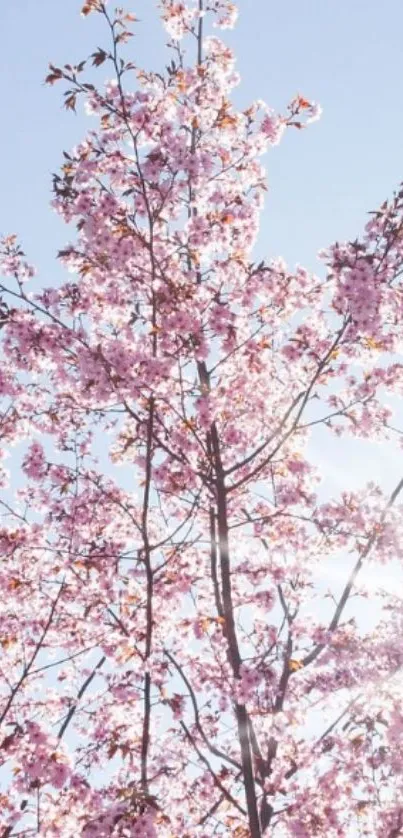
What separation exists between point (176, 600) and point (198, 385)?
281 cm

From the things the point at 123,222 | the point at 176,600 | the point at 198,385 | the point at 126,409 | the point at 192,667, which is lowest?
the point at 192,667

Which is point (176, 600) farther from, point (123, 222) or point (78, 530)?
point (123, 222)

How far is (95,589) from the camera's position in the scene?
884 cm

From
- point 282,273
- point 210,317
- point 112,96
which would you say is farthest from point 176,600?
point 112,96

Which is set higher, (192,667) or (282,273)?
(282,273)

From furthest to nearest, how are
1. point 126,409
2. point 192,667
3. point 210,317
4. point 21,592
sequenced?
point 21,592
point 192,667
point 210,317
point 126,409

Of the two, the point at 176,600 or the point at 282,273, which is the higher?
the point at 282,273

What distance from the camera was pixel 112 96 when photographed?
310 inches

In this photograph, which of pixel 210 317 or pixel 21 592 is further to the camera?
pixel 21 592

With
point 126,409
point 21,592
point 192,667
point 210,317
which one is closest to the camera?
point 126,409

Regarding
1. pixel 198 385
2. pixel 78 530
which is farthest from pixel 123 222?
pixel 78 530

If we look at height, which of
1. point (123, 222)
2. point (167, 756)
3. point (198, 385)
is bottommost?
point (167, 756)

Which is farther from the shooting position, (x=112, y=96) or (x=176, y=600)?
(x=176, y=600)

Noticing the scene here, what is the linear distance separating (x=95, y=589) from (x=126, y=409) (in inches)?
103
